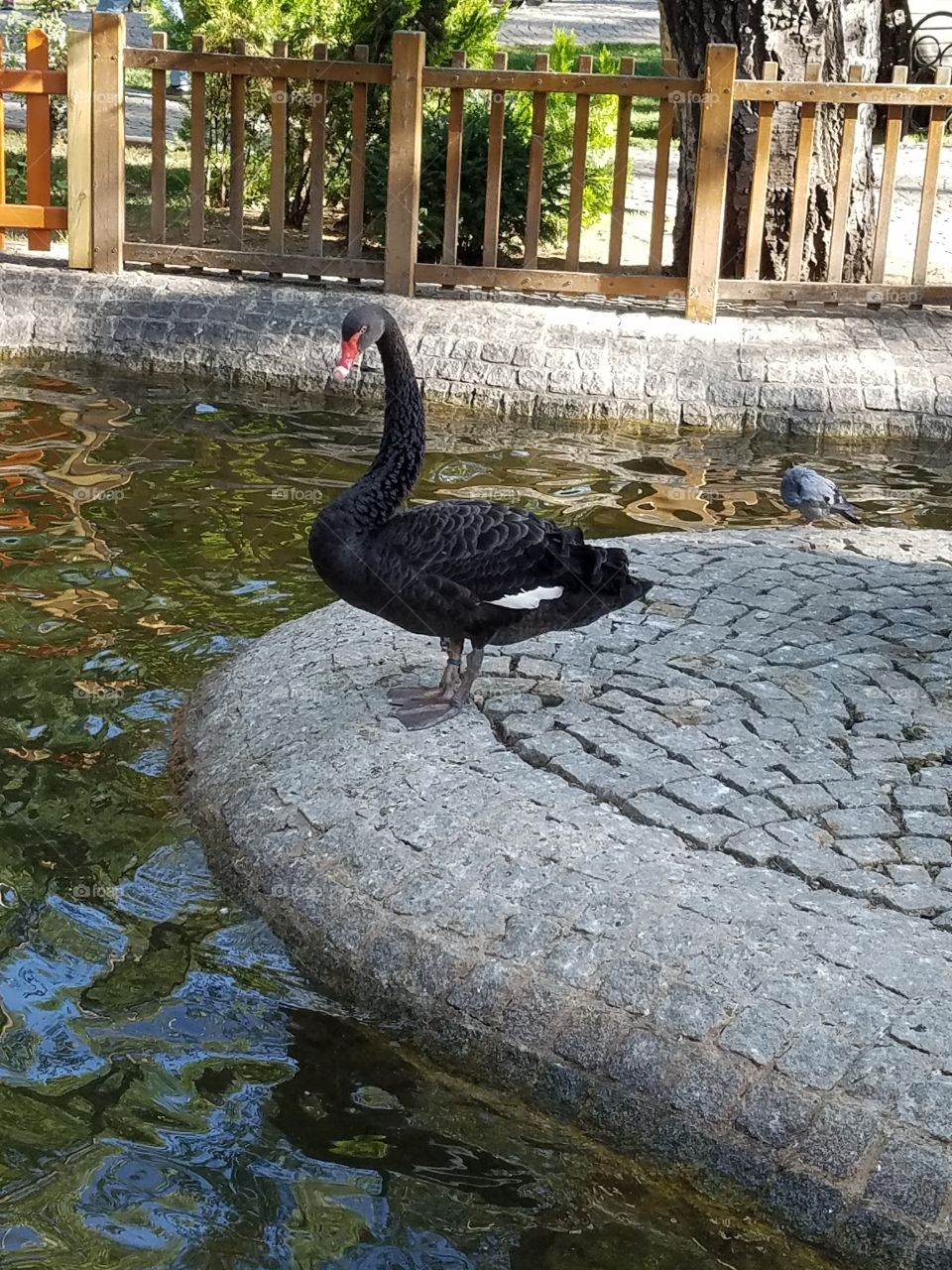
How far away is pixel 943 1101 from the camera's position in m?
3.50

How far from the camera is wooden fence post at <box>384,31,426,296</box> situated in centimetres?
1073

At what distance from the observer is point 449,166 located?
1118 centimetres

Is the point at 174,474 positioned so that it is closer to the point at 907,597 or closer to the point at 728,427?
the point at 728,427

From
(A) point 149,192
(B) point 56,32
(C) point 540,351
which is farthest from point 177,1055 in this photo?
(B) point 56,32

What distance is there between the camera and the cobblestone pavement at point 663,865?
361 centimetres

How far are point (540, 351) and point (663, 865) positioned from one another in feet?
20.4

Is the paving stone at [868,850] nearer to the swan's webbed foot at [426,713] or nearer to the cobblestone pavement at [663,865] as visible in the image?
the cobblestone pavement at [663,865]

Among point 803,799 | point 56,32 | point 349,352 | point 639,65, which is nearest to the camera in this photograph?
point 803,799

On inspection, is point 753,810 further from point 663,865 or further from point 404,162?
point 404,162

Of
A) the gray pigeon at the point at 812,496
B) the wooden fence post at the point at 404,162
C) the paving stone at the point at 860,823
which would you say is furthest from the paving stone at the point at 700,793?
the wooden fence post at the point at 404,162

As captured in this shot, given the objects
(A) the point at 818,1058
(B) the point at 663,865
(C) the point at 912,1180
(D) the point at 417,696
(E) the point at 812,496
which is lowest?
(C) the point at 912,1180

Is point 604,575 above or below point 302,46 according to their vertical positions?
below

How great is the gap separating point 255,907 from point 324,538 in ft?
3.74

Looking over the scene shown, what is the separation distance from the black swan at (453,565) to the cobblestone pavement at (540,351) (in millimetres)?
4765
